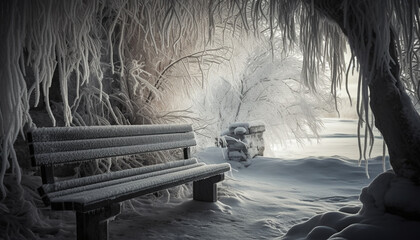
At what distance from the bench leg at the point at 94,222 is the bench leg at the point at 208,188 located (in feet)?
4.57

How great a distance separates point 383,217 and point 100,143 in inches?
79.3

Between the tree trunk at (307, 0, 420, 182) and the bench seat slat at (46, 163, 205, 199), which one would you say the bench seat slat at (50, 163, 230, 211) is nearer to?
the bench seat slat at (46, 163, 205, 199)

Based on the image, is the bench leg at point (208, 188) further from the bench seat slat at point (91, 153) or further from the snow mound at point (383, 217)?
the snow mound at point (383, 217)

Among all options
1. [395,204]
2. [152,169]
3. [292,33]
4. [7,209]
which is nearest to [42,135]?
[7,209]

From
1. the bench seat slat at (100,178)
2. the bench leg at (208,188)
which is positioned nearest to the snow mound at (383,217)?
the bench leg at (208,188)

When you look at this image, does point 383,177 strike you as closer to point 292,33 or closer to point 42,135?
point 292,33

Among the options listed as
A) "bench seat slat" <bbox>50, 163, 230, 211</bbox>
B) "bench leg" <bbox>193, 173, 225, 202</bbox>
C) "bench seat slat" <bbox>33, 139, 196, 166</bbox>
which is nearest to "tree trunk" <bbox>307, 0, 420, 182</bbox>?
"bench seat slat" <bbox>50, 163, 230, 211</bbox>

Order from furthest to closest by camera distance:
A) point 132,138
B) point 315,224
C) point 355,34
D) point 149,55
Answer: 1. point 149,55
2. point 132,138
3. point 315,224
4. point 355,34

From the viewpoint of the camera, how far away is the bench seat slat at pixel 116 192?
1795 mm

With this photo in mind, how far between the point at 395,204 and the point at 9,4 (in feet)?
7.86

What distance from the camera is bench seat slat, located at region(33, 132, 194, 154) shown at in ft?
6.93

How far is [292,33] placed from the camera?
213 cm

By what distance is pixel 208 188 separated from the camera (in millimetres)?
3340

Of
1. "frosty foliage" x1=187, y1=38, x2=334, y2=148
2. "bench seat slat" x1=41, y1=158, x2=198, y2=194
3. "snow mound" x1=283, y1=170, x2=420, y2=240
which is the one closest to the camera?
"snow mound" x1=283, y1=170, x2=420, y2=240
